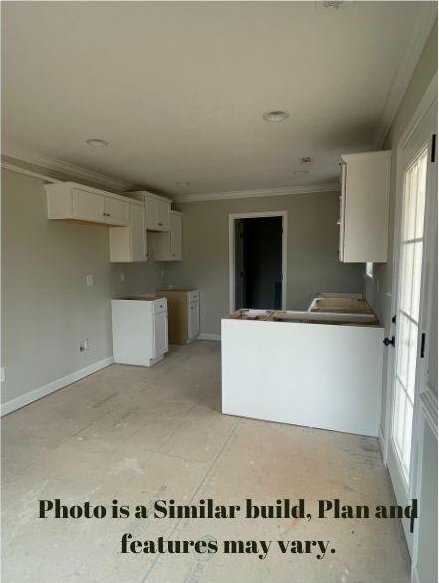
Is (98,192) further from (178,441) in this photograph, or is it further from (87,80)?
(178,441)

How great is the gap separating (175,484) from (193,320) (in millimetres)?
3471

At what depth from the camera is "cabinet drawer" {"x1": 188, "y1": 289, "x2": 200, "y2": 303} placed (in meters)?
5.31

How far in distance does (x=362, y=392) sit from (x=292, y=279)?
8.99ft

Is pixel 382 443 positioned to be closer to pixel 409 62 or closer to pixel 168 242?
pixel 409 62

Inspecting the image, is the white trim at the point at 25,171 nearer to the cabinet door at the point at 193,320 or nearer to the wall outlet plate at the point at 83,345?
the wall outlet plate at the point at 83,345

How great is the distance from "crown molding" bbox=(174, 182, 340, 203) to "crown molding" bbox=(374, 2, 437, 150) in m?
2.21

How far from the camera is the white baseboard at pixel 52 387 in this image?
10.1 ft

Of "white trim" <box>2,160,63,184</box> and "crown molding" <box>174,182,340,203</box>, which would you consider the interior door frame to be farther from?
"white trim" <box>2,160,63,184</box>

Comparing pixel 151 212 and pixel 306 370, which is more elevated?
pixel 151 212

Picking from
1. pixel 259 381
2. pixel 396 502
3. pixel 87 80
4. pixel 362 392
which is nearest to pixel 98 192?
pixel 87 80

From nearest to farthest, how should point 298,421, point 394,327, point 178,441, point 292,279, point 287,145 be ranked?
point 394,327 < point 178,441 < point 298,421 < point 287,145 < point 292,279

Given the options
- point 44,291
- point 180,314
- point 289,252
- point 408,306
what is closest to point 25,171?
point 44,291

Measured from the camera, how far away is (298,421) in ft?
9.18

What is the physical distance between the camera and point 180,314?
5.27 metres
